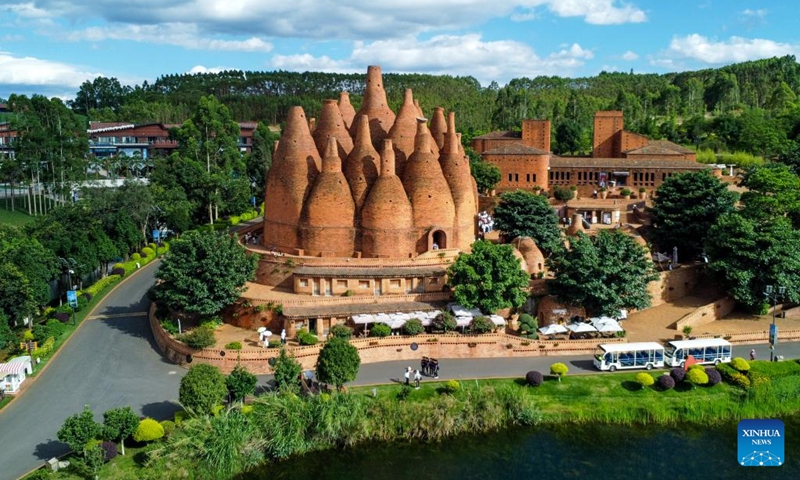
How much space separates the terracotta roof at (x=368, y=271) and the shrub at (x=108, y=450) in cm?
1791

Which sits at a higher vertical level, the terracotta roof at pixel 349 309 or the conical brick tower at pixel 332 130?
the conical brick tower at pixel 332 130

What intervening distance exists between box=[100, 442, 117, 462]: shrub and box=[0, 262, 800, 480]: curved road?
8.01 feet

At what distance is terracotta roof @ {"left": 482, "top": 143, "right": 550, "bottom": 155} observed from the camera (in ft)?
246

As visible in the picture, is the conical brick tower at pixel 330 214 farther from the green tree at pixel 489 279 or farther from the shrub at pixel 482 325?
the shrub at pixel 482 325

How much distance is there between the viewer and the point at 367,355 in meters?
39.1

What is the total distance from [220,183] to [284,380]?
47664mm

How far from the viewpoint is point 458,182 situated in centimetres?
4994

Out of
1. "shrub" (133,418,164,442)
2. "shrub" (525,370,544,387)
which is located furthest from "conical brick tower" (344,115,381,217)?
"shrub" (133,418,164,442)

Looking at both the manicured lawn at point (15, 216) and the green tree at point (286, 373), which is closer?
the green tree at point (286, 373)

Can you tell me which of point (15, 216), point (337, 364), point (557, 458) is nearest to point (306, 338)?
point (337, 364)

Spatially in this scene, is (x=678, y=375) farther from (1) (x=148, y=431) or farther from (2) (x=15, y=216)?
(2) (x=15, y=216)

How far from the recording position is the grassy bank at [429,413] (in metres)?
29.2

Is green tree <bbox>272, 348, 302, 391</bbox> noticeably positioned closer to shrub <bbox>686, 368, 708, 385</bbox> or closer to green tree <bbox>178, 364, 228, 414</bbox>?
green tree <bbox>178, 364, 228, 414</bbox>

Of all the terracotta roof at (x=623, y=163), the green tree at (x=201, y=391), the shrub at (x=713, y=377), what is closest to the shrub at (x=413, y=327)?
the green tree at (x=201, y=391)
